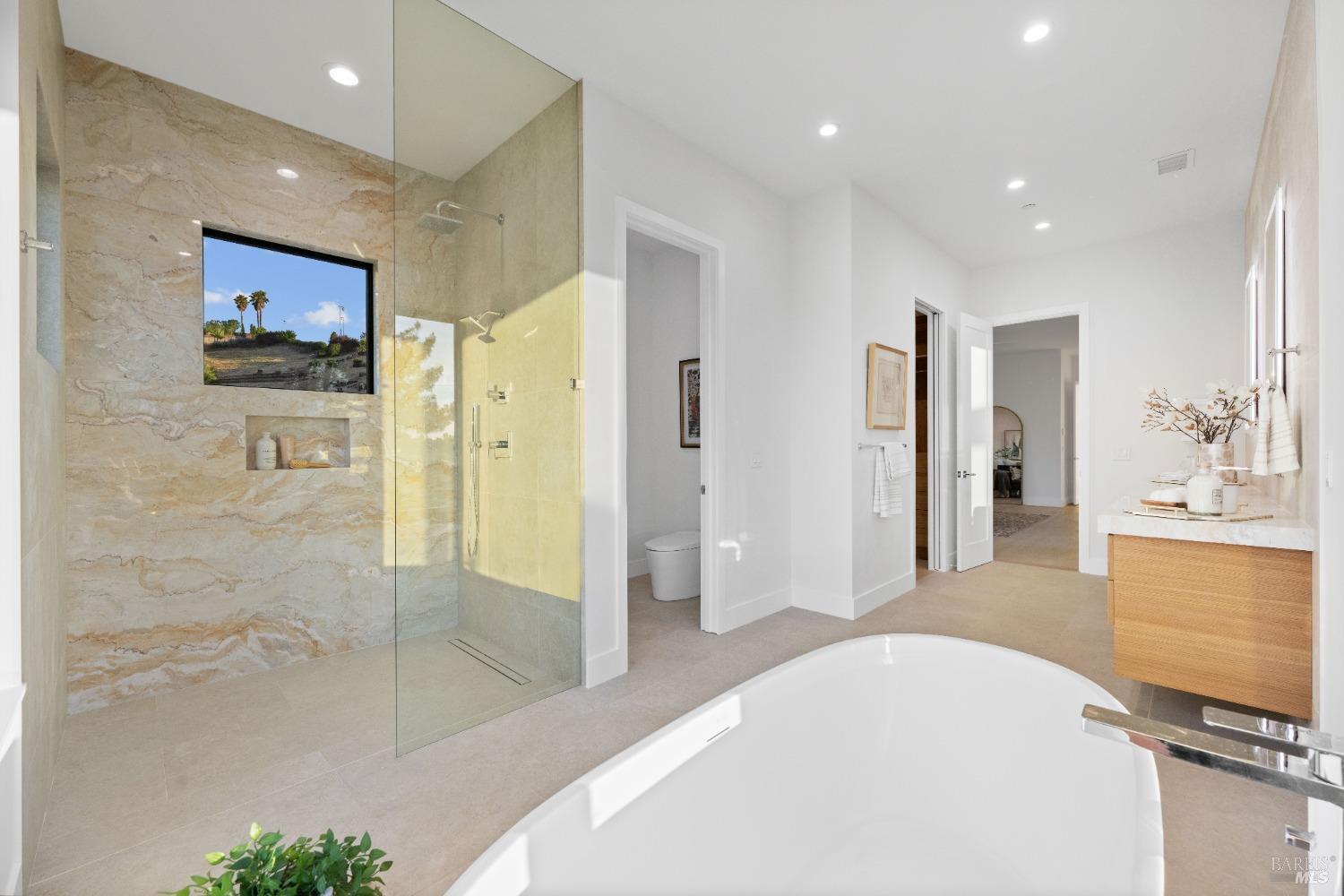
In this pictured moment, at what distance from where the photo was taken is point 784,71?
8.84 ft

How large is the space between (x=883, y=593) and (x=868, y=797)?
2454 millimetres

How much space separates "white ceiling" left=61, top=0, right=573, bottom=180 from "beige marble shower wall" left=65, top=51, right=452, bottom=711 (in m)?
0.17

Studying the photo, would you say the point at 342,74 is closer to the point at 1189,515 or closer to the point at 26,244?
the point at 26,244

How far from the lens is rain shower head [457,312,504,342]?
234 cm

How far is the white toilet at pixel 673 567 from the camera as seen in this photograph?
4090mm

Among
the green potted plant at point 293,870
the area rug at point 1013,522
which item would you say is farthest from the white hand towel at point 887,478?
the green potted plant at point 293,870

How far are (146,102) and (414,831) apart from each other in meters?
3.16

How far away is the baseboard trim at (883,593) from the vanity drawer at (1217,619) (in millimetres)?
1539

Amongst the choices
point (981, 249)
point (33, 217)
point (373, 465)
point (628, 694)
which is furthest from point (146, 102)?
point (981, 249)

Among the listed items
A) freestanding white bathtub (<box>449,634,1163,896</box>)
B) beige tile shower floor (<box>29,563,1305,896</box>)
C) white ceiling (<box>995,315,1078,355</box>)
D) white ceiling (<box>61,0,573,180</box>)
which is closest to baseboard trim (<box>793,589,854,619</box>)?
beige tile shower floor (<box>29,563,1305,896</box>)

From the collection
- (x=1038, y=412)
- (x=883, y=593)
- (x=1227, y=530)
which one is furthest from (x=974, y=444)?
(x=1038, y=412)

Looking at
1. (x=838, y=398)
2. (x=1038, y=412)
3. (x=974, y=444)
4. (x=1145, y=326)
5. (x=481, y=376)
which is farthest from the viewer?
(x=1038, y=412)

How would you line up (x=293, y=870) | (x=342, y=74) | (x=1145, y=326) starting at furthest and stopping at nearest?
(x=1145, y=326) < (x=342, y=74) < (x=293, y=870)

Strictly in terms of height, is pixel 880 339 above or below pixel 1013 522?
above
